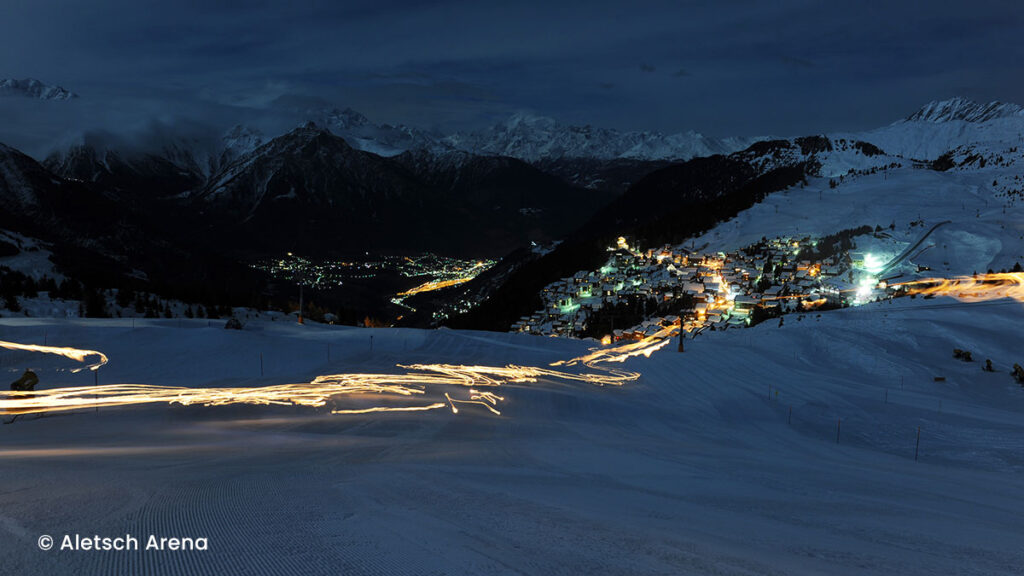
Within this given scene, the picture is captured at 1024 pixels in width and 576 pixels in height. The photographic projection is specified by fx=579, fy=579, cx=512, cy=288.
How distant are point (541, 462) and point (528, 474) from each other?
4.03 ft

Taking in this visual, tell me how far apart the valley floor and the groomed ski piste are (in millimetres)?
48

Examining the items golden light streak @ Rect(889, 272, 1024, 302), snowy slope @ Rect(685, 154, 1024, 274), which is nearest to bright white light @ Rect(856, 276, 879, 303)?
snowy slope @ Rect(685, 154, 1024, 274)

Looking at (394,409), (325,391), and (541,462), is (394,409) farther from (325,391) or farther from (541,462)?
(541,462)

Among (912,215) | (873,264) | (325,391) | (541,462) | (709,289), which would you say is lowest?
(325,391)

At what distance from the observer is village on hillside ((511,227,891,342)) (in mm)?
65000

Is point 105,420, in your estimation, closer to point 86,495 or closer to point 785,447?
point 86,495

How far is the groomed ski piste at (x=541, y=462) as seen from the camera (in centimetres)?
534

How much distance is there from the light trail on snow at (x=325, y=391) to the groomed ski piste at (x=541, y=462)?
0.43 m

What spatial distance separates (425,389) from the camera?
18.5 metres

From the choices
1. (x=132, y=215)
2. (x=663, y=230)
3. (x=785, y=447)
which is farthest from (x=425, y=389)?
(x=132, y=215)

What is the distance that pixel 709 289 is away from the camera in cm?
8231

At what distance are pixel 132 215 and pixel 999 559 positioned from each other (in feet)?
730

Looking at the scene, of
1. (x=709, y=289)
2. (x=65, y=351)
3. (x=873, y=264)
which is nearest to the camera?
(x=65, y=351)

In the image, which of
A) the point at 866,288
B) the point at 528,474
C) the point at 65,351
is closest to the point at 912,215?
the point at 866,288
